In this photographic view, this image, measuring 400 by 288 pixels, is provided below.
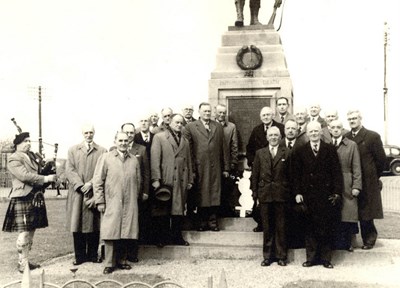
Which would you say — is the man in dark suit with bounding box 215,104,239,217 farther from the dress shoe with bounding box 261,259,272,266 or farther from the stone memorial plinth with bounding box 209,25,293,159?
the dress shoe with bounding box 261,259,272,266

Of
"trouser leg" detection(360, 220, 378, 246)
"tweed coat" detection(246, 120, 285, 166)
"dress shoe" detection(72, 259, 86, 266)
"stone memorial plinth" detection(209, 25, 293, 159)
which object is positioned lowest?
"dress shoe" detection(72, 259, 86, 266)

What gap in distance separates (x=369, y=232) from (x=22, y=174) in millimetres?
5315

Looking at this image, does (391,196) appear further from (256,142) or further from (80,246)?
(80,246)

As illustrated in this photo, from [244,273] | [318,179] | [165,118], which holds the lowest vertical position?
[244,273]

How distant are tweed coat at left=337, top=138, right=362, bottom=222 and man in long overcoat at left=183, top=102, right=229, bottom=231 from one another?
73.3 inches

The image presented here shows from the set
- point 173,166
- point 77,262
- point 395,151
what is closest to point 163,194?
point 173,166

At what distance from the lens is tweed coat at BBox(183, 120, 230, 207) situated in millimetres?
8633

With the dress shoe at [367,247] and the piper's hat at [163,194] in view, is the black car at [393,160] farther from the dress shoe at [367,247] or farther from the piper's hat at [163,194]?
the piper's hat at [163,194]

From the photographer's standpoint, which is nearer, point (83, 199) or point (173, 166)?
point (83, 199)

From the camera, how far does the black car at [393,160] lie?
1144 inches

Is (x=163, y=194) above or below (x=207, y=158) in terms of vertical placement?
below

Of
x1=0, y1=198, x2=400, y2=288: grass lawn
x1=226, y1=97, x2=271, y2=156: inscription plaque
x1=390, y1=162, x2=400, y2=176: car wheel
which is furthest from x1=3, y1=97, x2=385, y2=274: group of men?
x1=390, y1=162, x2=400, y2=176: car wheel

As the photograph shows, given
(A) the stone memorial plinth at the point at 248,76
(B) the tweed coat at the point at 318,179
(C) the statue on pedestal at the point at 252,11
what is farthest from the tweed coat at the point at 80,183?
(C) the statue on pedestal at the point at 252,11

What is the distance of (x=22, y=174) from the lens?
7770 millimetres
